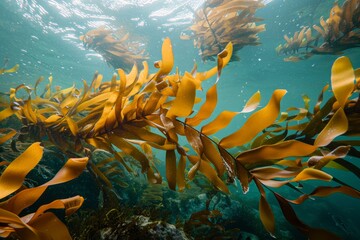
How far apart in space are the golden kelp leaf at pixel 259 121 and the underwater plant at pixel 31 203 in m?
0.70

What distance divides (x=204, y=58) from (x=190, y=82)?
148 inches

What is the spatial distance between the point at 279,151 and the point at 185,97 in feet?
1.63

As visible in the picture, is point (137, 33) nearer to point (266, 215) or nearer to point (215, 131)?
point (215, 131)

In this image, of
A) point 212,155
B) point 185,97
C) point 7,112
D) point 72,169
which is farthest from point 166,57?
point 7,112

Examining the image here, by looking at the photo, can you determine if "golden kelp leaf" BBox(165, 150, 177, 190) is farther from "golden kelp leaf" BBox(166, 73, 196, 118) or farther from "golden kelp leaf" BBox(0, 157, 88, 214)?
"golden kelp leaf" BBox(0, 157, 88, 214)

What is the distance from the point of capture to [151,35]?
41.3 feet

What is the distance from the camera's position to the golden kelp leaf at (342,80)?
89 centimetres

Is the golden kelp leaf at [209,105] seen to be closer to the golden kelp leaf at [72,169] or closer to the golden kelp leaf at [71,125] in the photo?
the golden kelp leaf at [72,169]

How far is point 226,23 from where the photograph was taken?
3.92 m

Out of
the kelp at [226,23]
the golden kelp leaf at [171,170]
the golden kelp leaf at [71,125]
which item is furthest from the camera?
the kelp at [226,23]

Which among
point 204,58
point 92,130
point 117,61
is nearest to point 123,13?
point 117,61

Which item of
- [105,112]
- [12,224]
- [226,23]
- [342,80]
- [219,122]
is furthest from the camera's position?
[226,23]

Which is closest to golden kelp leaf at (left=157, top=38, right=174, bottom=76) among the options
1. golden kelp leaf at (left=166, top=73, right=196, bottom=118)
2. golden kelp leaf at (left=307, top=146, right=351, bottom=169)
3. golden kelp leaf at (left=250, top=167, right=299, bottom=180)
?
golden kelp leaf at (left=166, top=73, right=196, bottom=118)

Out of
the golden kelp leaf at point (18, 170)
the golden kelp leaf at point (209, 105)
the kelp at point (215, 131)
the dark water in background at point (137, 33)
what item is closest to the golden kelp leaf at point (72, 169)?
the golden kelp leaf at point (18, 170)
